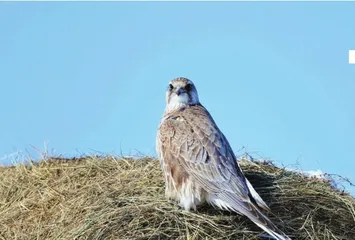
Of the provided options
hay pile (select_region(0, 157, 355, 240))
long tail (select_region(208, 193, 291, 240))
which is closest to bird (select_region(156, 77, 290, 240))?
long tail (select_region(208, 193, 291, 240))

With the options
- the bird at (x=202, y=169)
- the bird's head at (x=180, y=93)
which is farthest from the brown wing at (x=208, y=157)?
the bird's head at (x=180, y=93)

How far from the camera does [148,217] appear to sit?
5871 mm

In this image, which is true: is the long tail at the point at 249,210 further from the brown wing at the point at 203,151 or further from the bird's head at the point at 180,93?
the bird's head at the point at 180,93

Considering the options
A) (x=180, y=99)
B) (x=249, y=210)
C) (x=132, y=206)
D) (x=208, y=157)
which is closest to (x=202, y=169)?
(x=208, y=157)

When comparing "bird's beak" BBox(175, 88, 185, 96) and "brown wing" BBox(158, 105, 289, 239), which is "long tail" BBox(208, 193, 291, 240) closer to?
"brown wing" BBox(158, 105, 289, 239)

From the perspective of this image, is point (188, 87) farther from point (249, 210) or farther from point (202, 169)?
point (249, 210)

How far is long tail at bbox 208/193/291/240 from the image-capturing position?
5.56m

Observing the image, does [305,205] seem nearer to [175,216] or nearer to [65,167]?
[175,216]

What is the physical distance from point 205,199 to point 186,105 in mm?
913

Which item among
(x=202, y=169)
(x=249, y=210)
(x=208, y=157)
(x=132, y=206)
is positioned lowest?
(x=249, y=210)

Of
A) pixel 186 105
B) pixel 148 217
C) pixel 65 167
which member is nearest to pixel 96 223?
pixel 148 217

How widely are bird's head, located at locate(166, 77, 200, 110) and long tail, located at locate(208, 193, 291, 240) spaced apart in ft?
3.18

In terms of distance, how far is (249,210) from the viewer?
18.4 feet

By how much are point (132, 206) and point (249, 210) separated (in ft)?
3.26
